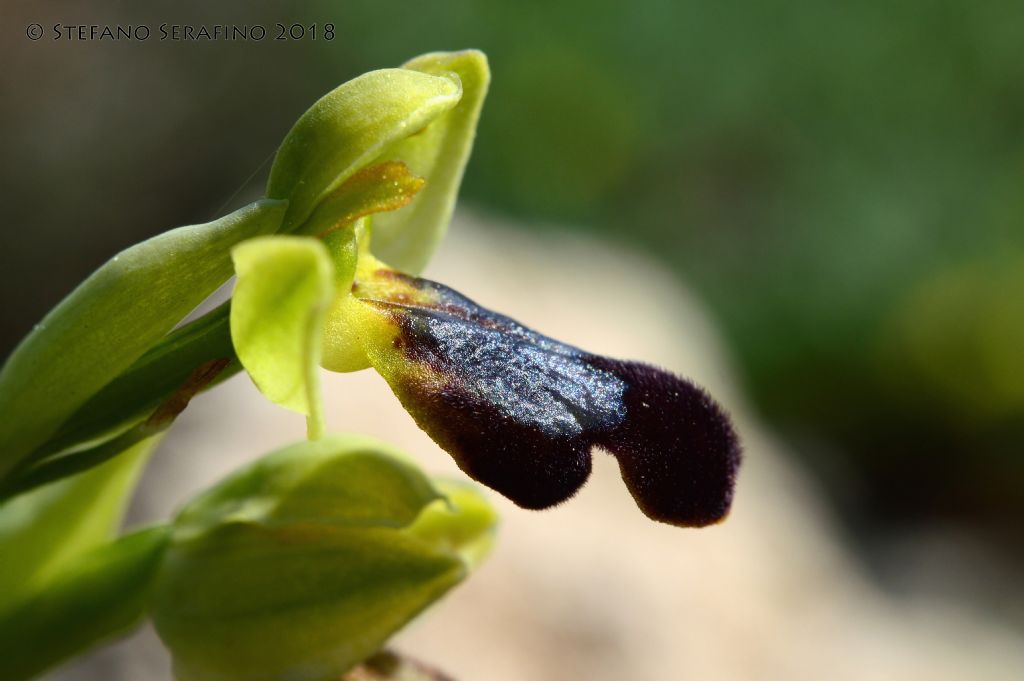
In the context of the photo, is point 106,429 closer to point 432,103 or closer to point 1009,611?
point 432,103

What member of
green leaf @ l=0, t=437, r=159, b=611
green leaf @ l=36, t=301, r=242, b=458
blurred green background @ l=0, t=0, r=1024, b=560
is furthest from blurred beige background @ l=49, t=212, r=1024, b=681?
blurred green background @ l=0, t=0, r=1024, b=560

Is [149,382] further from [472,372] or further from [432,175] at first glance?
[432,175]

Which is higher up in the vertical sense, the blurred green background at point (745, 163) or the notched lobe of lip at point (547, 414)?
the blurred green background at point (745, 163)

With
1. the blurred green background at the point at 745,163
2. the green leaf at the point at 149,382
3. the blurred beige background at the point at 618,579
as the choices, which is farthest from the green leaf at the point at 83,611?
the blurred green background at the point at 745,163

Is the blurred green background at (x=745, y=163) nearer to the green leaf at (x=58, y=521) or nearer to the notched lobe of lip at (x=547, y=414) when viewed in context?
the green leaf at (x=58, y=521)

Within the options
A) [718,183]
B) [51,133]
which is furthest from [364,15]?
[718,183]

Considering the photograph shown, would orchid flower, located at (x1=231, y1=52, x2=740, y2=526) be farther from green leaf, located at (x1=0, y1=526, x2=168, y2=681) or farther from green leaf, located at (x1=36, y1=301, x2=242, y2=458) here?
green leaf, located at (x1=0, y1=526, x2=168, y2=681)
